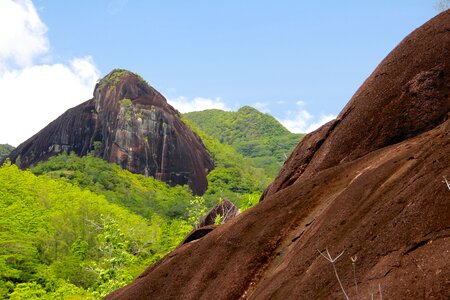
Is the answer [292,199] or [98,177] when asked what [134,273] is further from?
[98,177]

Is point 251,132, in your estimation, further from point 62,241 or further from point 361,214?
point 361,214

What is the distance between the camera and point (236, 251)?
7883 millimetres

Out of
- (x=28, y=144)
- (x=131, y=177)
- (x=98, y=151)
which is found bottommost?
(x=131, y=177)

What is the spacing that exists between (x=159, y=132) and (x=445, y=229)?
7509 cm

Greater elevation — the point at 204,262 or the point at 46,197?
the point at 46,197

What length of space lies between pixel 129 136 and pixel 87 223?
3452 centimetres

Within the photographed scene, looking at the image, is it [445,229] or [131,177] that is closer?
[445,229]

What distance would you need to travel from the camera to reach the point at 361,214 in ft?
19.5

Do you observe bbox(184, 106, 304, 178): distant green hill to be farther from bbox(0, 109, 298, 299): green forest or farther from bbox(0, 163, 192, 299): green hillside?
bbox(0, 163, 192, 299): green hillside

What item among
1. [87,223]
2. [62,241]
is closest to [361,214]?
[62,241]

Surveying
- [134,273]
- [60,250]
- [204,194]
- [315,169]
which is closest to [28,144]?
[204,194]

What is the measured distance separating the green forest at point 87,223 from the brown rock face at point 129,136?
2.30 meters

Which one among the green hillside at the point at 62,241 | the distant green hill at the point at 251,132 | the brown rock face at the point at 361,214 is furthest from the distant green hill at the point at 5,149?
the brown rock face at the point at 361,214

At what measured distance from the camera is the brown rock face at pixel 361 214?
16.2 feet
